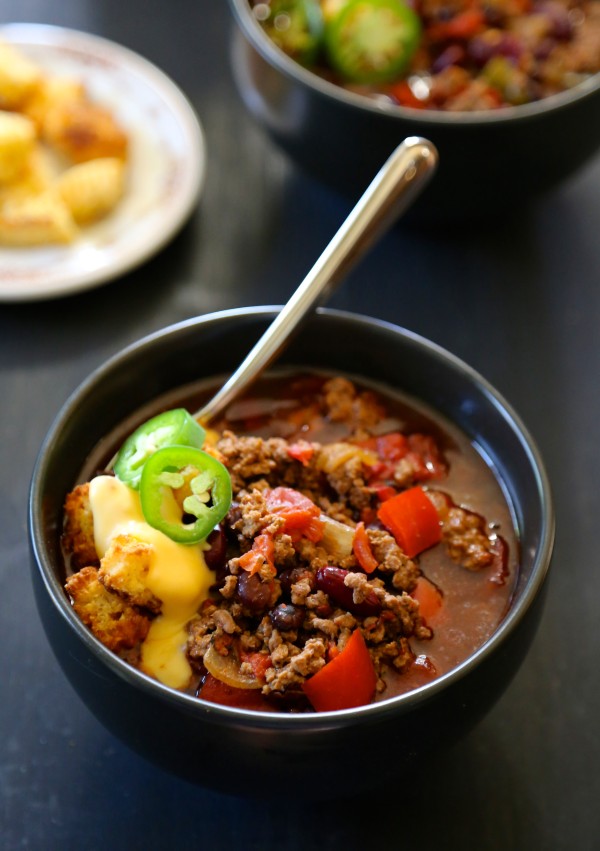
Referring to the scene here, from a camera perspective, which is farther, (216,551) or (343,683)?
(216,551)

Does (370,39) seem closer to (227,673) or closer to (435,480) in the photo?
(435,480)

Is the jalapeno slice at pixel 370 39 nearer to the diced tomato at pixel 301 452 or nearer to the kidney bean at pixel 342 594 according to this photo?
the diced tomato at pixel 301 452

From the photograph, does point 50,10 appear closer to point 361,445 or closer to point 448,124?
point 448,124

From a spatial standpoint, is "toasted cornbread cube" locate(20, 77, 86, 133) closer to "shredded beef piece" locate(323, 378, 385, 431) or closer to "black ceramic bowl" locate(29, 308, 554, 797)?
"black ceramic bowl" locate(29, 308, 554, 797)

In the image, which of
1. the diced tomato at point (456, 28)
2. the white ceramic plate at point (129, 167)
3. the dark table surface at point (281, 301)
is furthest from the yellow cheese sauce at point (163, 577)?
the diced tomato at point (456, 28)

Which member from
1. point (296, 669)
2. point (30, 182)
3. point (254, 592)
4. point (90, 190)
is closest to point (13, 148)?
point (30, 182)
